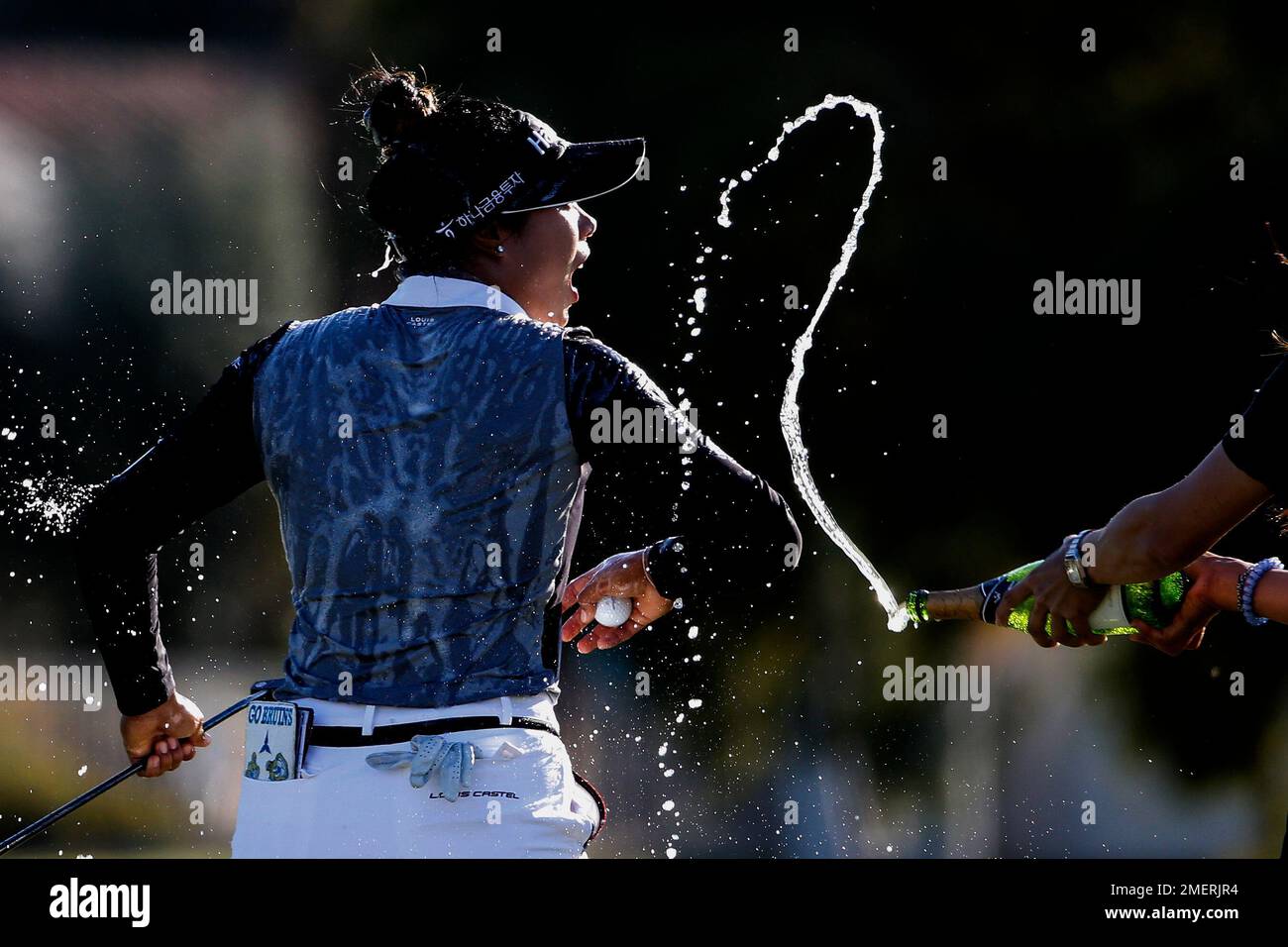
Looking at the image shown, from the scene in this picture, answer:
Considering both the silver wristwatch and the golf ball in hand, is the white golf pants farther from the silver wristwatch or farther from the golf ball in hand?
the silver wristwatch

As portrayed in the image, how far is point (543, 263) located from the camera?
7.13ft

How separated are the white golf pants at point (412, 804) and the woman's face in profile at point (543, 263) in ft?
1.88

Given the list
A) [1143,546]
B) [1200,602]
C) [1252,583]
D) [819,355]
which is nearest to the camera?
[1143,546]

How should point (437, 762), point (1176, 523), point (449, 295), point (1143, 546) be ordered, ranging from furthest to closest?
point (1143, 546)
point (1176, 523)
point (449, 295)
point (437, 762)

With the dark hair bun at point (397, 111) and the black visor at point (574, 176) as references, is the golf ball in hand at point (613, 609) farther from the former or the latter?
the dark hair bun at point (397, 111)

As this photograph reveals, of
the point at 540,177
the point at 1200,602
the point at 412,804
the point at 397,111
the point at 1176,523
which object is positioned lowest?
the point at 412,804

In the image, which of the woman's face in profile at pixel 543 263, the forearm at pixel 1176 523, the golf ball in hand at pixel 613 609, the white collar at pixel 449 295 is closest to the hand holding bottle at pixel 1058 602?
the forearm at pixel 1176 523

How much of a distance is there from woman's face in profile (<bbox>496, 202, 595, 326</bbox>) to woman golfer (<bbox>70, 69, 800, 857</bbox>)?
0.26ft

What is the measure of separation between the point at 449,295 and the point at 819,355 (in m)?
3.67

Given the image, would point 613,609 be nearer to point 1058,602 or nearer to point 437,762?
point 437,762

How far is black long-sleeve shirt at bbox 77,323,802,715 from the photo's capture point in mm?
1912

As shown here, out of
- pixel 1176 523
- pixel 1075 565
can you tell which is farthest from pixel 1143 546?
pixel 1075 565

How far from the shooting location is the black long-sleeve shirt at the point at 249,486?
1.91m

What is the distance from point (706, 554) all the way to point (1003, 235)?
13.3 feet
